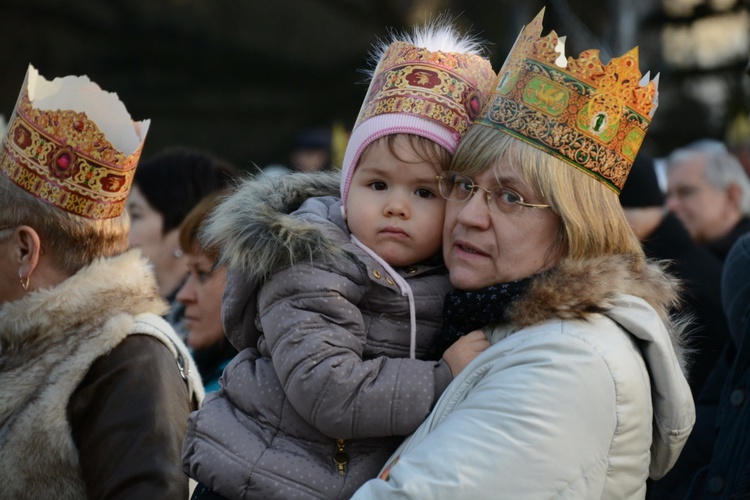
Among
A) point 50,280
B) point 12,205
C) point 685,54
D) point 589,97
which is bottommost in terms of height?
point 50,280

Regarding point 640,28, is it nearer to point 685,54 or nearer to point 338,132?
point 685,54

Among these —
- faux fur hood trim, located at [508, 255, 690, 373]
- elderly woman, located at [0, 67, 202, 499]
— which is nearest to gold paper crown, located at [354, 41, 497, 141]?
faux fur hood trim, located at [508, 255, 690, 373]

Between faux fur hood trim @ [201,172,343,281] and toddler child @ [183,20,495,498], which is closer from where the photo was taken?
toddler child @ [183,20,495,498]

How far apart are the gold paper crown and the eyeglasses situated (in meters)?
0.14

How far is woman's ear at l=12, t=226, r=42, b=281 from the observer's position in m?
3.37

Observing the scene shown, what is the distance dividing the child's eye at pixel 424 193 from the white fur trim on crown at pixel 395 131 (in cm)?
13

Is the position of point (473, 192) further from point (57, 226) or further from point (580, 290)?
point (57, 226)

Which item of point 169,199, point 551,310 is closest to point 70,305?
point 551,310

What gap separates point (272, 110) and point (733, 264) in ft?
23.5

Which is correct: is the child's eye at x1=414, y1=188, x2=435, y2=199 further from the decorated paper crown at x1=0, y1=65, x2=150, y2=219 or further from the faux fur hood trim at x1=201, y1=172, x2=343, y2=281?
the decorated paper crown at x1=0, y1=65, x2=150, y2=219

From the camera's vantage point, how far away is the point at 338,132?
9.74 meters

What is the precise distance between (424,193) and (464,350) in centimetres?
50

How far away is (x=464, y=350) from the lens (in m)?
2.59

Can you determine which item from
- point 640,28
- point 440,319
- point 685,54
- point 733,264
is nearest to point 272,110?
point 640,28
